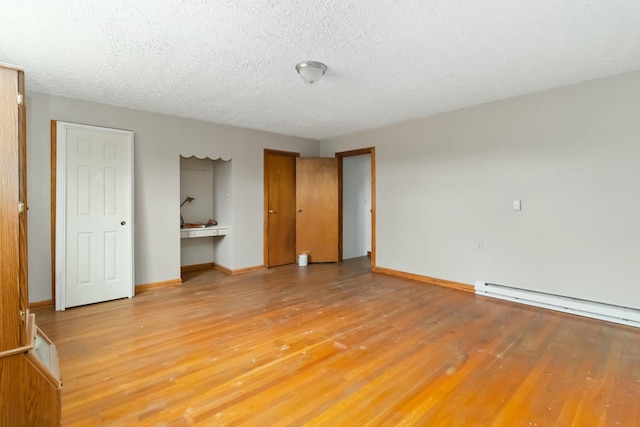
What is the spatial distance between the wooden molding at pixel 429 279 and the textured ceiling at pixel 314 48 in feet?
7.44

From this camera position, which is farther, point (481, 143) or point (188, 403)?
point (481, 143)

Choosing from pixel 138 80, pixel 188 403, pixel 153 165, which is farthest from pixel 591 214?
pixel 153 165

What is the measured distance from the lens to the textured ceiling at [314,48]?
1.82m

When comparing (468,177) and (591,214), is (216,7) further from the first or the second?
(591,214)

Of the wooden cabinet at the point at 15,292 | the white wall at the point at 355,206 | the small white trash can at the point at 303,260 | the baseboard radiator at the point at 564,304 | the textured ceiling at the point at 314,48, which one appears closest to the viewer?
the wooden cabinet at the point at 15,292

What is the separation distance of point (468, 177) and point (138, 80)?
12.5 feet

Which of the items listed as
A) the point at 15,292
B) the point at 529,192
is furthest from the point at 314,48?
the point at 529,192

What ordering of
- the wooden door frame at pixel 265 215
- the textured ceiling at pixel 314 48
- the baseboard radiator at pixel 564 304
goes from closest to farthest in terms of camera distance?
the textured ceiling at pixel 314 48, the baseboard radiator at pixel 564 304, the wooden door frame at pixel 265 215

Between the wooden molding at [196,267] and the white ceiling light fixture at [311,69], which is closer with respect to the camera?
the white ceiling light fixture at [311,69]

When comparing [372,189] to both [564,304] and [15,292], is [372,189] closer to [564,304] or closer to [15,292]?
[564,304]

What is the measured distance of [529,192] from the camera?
3.33 m

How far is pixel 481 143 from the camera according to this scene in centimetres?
370

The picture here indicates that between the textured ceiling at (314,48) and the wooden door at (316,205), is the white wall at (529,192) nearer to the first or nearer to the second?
the textured ceiling at (314,48)

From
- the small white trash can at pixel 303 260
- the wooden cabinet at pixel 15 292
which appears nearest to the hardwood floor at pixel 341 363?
the wooden cabinet at pixel 15 292
